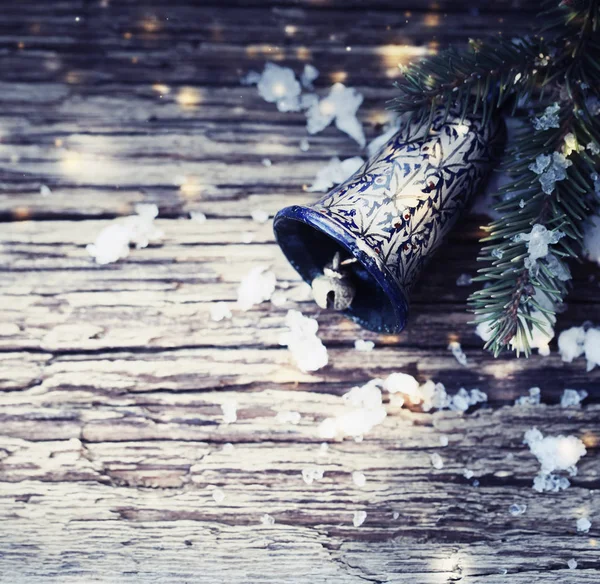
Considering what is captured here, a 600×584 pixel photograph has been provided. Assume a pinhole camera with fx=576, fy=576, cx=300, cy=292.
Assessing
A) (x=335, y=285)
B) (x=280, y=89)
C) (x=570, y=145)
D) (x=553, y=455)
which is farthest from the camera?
(x=280, y=89)

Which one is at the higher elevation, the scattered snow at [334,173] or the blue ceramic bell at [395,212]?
the scattered snow at [334,173]

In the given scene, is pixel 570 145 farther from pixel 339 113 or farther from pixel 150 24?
pixel 150 24

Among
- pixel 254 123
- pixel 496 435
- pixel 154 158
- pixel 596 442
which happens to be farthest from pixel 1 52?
pixel 596 442

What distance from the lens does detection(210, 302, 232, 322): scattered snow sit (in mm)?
1131

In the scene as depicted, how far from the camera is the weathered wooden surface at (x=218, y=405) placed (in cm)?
110

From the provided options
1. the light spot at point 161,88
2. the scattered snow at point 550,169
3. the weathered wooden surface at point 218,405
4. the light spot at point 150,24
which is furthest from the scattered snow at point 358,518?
the light spot at point 150,24

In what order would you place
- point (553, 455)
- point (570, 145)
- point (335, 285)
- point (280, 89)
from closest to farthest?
point (570, 145) → point (335, 285) → point (553, 455) → point (280, 89)

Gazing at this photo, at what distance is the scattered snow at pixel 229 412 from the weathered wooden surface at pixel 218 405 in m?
0.01

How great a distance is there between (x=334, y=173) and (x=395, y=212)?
11.3 inches

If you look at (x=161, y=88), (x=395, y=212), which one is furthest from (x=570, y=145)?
(x=161, y=88)

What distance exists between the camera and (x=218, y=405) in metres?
1.12

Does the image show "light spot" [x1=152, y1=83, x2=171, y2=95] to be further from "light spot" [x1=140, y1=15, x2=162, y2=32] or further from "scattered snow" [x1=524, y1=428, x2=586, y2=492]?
"scattered snow" [x1=524, y1=428, x2=586, y2=492]

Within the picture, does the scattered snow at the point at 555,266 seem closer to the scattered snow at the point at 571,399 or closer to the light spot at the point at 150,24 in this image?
the scattered snow at the point at 571,399

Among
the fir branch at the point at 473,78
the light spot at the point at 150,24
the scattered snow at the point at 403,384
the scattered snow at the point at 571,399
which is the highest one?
the light spot at the point at 150,24
